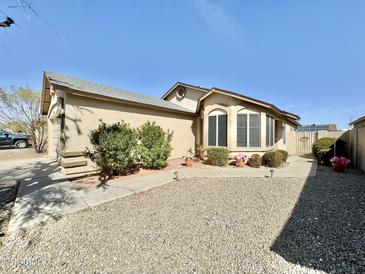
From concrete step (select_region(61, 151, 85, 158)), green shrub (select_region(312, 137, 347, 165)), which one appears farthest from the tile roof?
green shrub (select_region(312, 137, 347, 165))

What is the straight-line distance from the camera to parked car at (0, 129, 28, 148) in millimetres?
17188

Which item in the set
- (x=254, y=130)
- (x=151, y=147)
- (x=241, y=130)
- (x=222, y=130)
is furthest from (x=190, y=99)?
(x=151, y=147)

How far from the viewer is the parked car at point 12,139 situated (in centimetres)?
1719

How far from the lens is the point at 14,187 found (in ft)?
19.9

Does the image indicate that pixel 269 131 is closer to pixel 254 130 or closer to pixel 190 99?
pixel 254 130

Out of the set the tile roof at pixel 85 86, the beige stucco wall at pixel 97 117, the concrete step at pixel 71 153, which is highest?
the tile roof at pixel 85 86

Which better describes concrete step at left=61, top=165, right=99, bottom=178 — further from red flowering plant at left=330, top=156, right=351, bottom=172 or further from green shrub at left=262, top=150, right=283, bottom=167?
red flowering plant at left=330, top=156, right=351, bottom=172

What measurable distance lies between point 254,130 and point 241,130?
0.75 meters

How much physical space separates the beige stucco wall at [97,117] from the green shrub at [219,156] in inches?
123

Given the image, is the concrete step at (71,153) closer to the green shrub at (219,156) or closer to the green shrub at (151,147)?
the green shrub at (151,147)

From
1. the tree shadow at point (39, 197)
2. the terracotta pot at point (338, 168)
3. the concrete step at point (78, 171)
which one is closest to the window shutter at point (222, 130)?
the terracotta pot at point (338, 168)

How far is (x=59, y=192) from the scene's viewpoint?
5.50 metres

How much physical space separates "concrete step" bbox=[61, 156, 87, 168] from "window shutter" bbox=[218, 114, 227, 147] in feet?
24.5

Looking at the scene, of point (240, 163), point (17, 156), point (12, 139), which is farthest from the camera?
point (12, 139)
